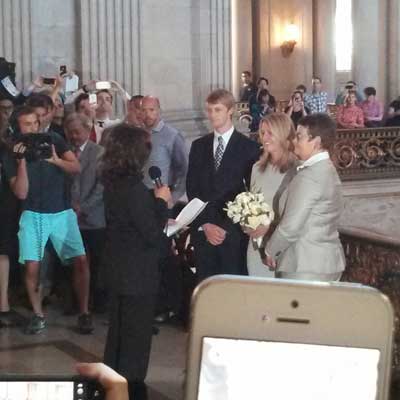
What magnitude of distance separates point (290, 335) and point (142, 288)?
14.7 ft

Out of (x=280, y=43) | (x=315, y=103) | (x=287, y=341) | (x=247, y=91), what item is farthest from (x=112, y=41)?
(x=280, y=43)

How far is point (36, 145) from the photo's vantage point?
8.03 m

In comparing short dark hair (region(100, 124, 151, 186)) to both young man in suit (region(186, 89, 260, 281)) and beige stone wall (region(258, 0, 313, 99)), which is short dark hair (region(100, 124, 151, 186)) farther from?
beige stone wall (region(258, 0, 313, 99))

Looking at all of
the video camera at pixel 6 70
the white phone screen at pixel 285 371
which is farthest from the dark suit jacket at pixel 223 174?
the white phone screen at pixel 285 371

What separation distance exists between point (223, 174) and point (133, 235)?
4.46 feet

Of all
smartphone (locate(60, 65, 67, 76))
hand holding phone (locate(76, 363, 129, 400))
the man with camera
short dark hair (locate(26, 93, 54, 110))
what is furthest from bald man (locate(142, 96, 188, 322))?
hand holding phone (locate(76, 363, 129, 400))

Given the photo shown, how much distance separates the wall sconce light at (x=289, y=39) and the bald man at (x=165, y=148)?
67.9ft

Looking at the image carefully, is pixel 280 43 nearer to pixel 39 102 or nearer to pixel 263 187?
pixel 39 102

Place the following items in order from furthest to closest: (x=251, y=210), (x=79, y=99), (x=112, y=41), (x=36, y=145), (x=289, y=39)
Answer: (x=289, y=39)
(x=112, y=41)
(x=79, y=99)
(x=36, y=145)
(x=251, y=210)

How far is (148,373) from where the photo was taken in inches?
287

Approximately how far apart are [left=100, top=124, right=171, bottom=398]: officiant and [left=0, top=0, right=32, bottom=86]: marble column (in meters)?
6.46

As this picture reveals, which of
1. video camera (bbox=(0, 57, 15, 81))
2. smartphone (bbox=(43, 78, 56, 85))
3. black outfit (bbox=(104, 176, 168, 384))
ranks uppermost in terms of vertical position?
video camera (bbox=(0, 57, 15, 81))

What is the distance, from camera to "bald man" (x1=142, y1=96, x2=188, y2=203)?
8688 mm

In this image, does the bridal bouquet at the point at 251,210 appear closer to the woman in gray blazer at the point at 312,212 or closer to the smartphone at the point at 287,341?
the woman in gray blazer at the point at 312,212
